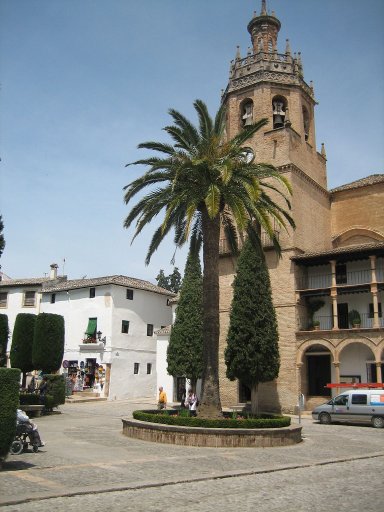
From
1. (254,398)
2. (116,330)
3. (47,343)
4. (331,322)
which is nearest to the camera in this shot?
(47,343)

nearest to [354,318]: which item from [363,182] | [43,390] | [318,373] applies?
[318,373]

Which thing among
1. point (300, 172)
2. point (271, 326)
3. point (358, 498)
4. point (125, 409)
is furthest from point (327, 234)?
point (358, 498)

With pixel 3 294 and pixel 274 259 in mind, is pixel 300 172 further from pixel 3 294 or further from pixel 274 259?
pixel 3 294

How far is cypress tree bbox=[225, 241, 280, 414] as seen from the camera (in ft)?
92.0

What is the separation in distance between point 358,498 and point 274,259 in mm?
23376

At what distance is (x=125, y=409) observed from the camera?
102 feet

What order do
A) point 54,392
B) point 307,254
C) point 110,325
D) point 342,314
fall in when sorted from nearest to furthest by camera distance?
point 54,392 → point 307,254 → point 342,314 → point 110,325

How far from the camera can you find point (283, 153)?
32.6 metres

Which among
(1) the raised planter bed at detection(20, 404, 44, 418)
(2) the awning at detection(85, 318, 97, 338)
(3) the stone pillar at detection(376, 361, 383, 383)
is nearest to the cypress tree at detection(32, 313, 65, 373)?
(1) the raised planter bed at detection(20, 404, 44, 418)

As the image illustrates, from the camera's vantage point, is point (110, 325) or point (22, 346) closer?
point (22, 346)

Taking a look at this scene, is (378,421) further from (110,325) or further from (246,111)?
(110,325)

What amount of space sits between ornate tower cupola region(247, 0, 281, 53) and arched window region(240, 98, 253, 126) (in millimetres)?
3671

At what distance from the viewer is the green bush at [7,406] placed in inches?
417

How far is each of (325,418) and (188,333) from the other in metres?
10.7
